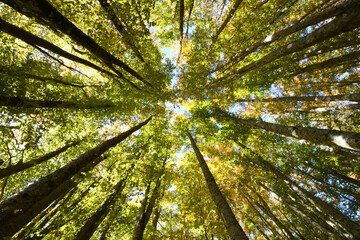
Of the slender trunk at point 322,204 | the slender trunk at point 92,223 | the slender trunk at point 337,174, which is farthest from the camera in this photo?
the slender trunk at point 337,174

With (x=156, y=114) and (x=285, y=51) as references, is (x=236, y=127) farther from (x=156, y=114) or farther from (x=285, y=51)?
(x=156, y=114)

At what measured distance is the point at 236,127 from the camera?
8.65 meters

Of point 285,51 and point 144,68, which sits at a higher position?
point 144,68

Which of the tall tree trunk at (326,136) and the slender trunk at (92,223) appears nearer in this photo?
the tall tree trunk at (326,136)

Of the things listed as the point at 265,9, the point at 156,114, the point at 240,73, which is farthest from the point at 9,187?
the point at 265,9

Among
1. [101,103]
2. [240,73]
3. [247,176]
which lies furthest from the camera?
[247,176]

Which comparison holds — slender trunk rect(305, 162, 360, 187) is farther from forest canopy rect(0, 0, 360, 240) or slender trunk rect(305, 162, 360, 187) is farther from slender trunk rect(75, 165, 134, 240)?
slender trunk rect(75, 165, 134, 240)

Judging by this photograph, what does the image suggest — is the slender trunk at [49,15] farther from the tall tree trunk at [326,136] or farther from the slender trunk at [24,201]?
the tall tree trunk at [326,136]

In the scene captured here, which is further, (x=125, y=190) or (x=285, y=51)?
(x=125, y=190)

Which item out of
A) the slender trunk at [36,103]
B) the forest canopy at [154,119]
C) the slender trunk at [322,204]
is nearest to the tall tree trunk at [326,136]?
the forest canopy at [154,119]

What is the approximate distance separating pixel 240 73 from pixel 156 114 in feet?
20.1

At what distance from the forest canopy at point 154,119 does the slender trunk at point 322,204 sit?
54 millimetres

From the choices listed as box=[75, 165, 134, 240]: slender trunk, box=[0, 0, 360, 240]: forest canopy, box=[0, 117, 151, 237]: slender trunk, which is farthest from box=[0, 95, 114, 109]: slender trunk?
box=[75, 165, 134, 240]: slender trunk

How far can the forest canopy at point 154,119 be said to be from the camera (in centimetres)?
443
